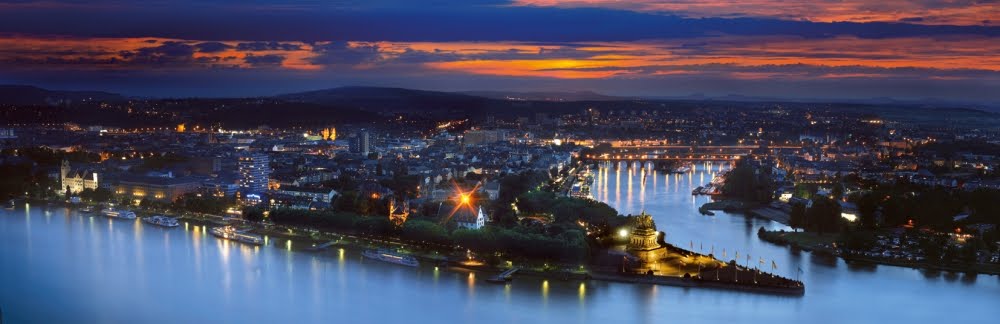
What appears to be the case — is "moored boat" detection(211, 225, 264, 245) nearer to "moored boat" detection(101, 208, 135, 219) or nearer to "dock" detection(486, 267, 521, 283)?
"moored boat" detection(101, 208, 135, 219)

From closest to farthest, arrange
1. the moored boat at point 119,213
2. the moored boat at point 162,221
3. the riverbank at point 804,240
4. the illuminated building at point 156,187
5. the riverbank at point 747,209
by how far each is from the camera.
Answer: the riverbank at point 804,240, the moored boat at point 162,221, the moored boat at point 119,213, the riverbank at point 747,209, the illuminated building at point 156,187

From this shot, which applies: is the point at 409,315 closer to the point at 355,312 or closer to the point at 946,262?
the point at 355,312

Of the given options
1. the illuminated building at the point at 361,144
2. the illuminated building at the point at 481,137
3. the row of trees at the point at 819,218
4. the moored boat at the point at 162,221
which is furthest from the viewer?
the illuminated building at the point at 481,137

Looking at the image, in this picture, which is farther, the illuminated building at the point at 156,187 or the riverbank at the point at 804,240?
the illuminated building at the point at 156,187

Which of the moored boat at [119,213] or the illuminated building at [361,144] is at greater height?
the illuminated building at [361,144]

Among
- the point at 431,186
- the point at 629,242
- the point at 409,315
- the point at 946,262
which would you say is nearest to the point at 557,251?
the point at 629,242

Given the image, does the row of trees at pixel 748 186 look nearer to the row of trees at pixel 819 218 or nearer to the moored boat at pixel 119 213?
the row of trees at pixel 819 218

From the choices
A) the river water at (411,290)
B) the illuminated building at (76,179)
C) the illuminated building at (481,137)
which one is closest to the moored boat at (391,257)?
the river water at (411,290)
